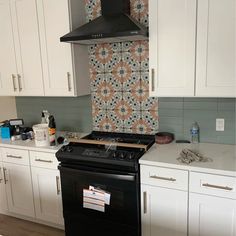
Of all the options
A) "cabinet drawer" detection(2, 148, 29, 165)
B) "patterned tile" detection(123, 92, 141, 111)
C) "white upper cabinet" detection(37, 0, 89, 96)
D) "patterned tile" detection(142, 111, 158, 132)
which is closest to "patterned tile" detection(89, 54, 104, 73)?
"white upper cabinet" detection(37, 0, 89, 96)

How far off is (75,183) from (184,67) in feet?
4.39

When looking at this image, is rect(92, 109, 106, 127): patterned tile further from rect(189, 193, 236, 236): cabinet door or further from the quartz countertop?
rect(189, 193, 236, 236): cabinet door

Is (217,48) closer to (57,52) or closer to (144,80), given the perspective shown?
(144,80)

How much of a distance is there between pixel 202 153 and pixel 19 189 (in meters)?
1.86

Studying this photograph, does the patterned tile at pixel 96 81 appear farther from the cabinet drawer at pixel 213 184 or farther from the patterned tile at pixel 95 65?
the cabinet drawer at pixel 213 184

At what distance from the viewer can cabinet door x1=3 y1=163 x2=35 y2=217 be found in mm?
2602

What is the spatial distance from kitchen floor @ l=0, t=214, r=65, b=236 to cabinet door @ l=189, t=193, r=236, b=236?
135 centimetres

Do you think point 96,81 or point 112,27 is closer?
point 112,27

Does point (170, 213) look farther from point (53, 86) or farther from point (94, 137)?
point (53, 86)

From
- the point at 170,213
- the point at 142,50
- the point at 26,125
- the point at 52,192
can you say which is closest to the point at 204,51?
the point at 142,50

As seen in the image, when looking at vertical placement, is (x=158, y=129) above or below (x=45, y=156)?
above

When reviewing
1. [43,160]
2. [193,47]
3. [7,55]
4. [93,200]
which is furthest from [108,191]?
[7,55]

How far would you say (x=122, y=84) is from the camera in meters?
2.57

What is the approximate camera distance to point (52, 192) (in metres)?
2.50
